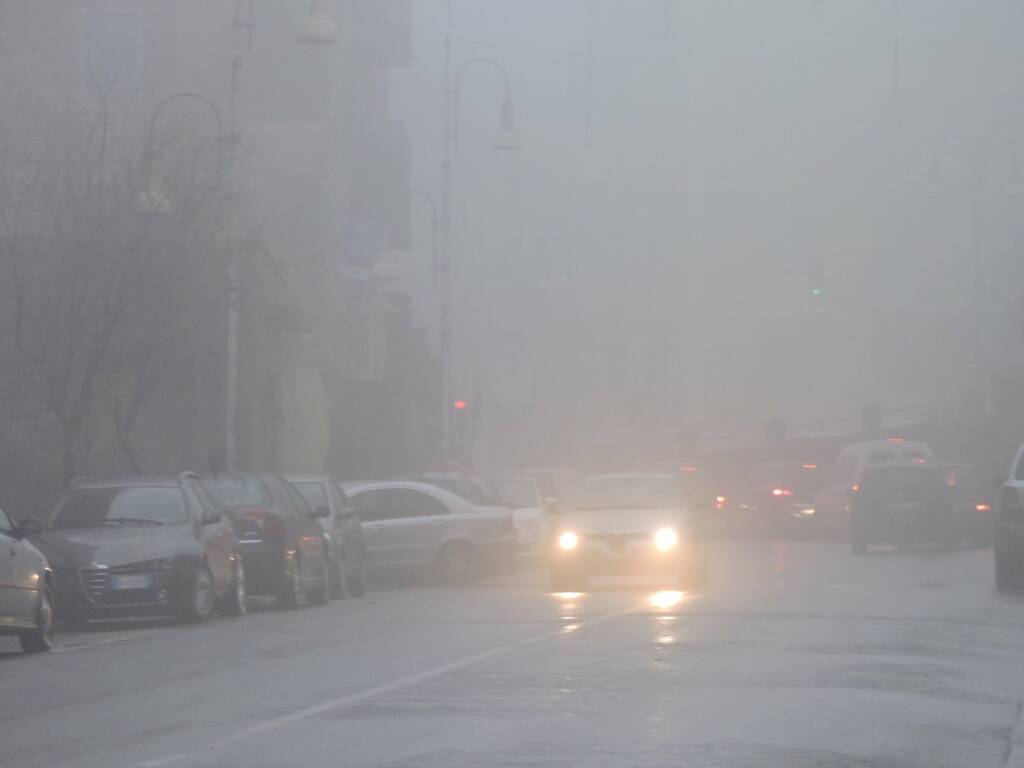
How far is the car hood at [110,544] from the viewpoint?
736 inches

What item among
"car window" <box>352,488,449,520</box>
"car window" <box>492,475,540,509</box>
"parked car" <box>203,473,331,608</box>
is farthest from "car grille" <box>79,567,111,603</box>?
"car window" <box>492,475,540,509</box>

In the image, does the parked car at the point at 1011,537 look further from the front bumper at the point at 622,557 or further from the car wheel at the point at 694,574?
the front bumper at the point at 622,557

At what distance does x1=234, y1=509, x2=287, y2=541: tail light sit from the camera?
21781 millimetres

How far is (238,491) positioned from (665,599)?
5.36 metres

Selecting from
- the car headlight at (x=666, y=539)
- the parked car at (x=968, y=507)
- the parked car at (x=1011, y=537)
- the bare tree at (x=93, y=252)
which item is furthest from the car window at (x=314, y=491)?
the parked car at (x=968, y=507)

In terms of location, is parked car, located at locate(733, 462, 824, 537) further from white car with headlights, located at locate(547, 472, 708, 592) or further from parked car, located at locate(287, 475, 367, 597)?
parked car, located at locate(287, 475, 367, 597)

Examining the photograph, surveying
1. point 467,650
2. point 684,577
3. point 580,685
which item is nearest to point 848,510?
point 684,577

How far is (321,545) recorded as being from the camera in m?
22.8

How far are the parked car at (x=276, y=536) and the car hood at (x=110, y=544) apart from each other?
2066mm

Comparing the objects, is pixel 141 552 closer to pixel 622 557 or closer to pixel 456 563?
pixel 622 557

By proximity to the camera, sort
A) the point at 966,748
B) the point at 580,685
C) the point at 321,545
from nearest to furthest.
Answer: the point at 966,748
the point at 580,685
the point at 321,545

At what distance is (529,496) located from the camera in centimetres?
3266

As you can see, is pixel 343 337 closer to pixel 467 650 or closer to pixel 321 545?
pixel 321 545

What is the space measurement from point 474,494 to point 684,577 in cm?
704
